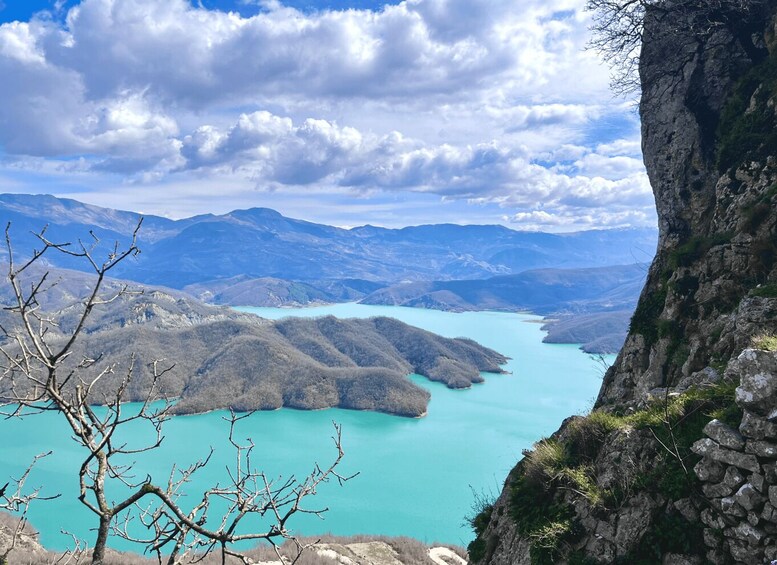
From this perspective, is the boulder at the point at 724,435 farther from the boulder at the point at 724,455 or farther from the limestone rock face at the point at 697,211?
the limestone rock face at the point at 697,211

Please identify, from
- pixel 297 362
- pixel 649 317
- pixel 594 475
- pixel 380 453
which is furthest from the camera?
pixel 297 362

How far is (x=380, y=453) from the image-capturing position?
5831cm

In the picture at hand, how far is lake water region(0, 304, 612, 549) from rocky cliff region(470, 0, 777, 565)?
1149 inches

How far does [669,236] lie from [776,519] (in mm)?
9684

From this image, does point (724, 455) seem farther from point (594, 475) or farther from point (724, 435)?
point (594, 475)

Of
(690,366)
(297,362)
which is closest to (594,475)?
(690,366)

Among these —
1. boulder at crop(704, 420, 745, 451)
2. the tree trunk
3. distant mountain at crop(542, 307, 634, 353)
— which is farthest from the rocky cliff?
distant mountain at crop(542, 307, 634, 353)

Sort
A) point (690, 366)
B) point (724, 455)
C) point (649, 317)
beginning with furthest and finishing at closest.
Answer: point (649, 317) → point (690, 366) → point (724, 455)

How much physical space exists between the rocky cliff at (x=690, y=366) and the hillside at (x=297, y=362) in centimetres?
6044

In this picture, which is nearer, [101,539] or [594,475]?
[101,539]

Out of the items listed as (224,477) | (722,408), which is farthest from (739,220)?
(224,477)

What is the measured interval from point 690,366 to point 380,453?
5282 centimetres

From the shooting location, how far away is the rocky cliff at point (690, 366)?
14.7ft

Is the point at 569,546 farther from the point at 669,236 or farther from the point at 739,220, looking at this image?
the point at 669,236
